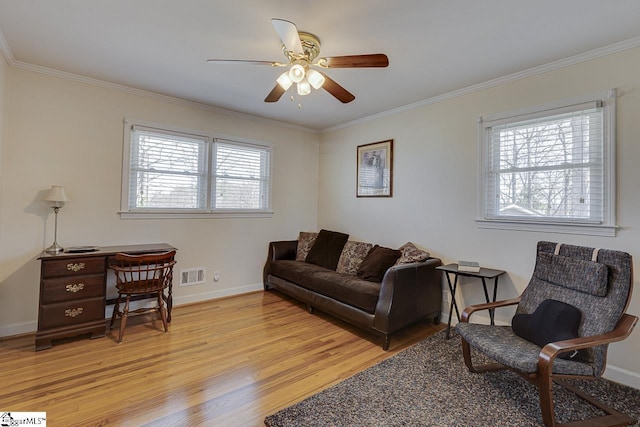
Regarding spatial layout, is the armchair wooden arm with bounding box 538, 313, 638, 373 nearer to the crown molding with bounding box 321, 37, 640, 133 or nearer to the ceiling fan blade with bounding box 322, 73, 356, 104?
the crown molding with bounding box 321, 37, 640, 133

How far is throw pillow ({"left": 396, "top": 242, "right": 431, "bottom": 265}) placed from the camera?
126 inches

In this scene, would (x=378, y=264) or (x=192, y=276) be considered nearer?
(x=378, y=264)

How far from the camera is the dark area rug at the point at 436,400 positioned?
1.81 metres

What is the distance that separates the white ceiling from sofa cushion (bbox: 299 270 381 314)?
82.7 inches

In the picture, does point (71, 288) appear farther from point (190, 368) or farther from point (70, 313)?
point (190, 368)

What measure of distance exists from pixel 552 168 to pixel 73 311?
4.51m

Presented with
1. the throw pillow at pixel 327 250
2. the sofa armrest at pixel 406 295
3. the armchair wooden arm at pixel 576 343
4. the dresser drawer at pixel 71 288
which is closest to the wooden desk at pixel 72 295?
the dresser drawer at pixel 71 288

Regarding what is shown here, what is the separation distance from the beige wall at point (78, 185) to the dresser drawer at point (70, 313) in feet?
1.87

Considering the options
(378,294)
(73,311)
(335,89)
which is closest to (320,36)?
(335,89)

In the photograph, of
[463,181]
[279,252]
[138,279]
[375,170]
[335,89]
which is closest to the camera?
[335,89]

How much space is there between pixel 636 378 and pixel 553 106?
2.23m

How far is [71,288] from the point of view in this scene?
2.70 metres

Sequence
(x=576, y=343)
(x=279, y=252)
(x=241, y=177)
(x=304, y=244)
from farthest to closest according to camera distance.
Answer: (x=304, y=244) < (x=279, y=252) < (x=241, y=177) < (x=576, y=343)

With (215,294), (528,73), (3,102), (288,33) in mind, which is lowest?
(215,294)
